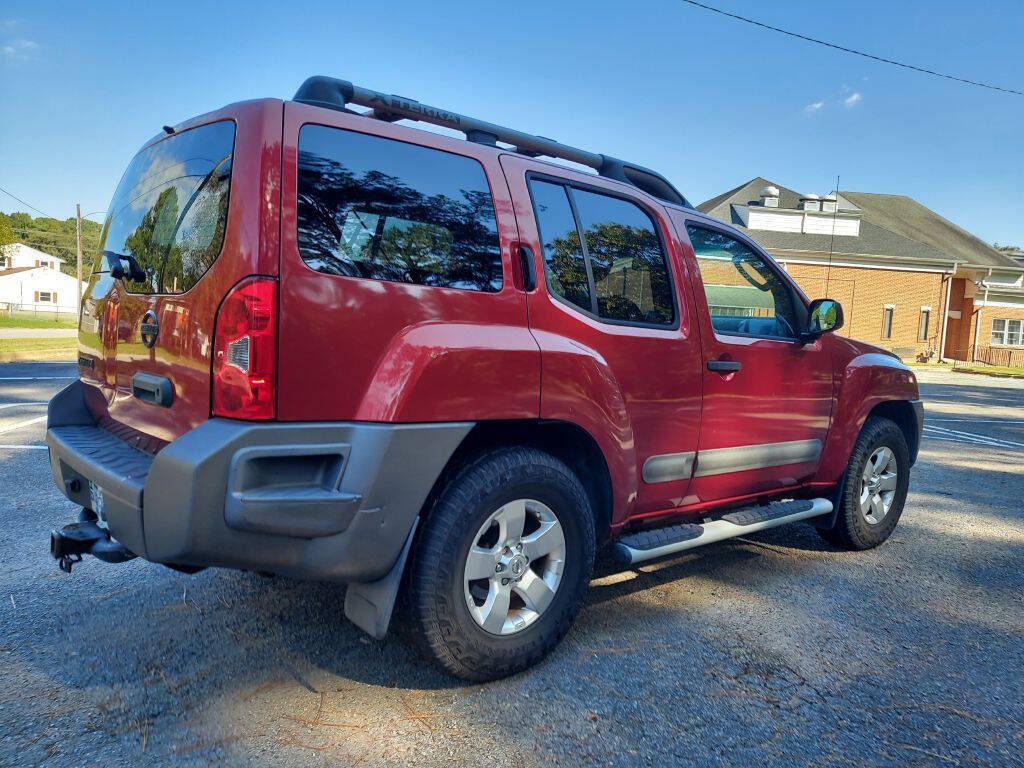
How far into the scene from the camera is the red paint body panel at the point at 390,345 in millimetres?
2318

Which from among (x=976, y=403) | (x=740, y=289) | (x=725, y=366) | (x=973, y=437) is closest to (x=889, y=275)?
(x=976, y=403)

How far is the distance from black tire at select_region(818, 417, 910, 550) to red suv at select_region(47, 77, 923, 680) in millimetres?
1044

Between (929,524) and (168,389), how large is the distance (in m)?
5.17

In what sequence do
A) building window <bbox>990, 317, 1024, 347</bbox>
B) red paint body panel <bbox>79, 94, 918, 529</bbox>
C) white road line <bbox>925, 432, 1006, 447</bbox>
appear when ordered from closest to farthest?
red paint body panel <bbox>79, 94, 918, 529</bbox>
white road line <bbox>925, 432, 1006, 447</bbox>
building window <bbox>990, 317, 1024, 347</bbox>

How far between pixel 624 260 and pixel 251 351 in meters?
1.77

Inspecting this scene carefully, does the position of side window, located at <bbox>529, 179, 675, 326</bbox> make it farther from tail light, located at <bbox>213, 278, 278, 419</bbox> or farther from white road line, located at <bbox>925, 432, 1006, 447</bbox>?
white road line, located at <bbox>925, 432, 1006, 447</bbox>

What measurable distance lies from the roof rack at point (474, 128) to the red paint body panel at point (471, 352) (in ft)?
0.60

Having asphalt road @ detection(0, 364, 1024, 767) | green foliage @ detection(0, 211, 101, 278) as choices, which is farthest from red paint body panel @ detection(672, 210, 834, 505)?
green foliage @ detection(0, 211, 101, 278)

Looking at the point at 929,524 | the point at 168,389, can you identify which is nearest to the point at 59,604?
the point at 168,389

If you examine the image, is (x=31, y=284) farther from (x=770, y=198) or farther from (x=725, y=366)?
(x=725, y=366)

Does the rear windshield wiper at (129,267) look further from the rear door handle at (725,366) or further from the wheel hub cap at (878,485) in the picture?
the wheel hub cap at (878,485)

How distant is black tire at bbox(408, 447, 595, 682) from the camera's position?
255cm

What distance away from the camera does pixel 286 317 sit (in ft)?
7.50

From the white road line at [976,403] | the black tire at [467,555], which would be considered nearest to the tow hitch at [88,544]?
the black tire at [467,555]
